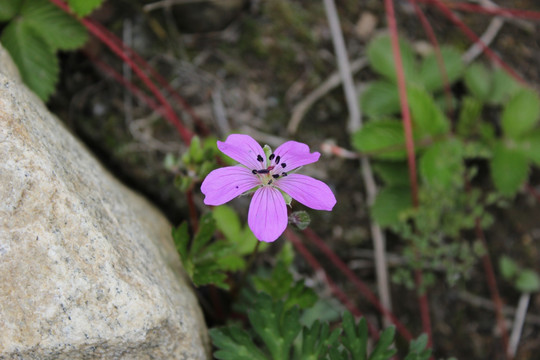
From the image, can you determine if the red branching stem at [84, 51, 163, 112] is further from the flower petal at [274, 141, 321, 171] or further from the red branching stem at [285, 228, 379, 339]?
the flower petal at [274, 141, 321, 171]

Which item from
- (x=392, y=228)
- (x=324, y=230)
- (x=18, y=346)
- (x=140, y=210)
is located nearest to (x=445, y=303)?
(x=392, y=228)

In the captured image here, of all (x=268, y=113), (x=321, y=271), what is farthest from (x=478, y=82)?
(x=321, y=271)

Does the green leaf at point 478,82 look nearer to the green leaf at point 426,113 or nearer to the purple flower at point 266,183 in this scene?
the green leaf at point 426,113

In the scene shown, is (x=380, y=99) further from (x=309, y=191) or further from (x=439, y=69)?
(x=309, y=191)

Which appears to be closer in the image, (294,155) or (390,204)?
(294,155)

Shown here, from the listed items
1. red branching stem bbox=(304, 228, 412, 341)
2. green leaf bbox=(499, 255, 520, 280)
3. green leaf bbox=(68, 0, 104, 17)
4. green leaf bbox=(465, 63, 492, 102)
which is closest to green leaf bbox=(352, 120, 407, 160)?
red branching stem bbox=(304, 228, 412, 341)

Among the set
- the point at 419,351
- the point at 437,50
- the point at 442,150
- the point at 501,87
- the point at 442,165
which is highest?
the point at 437,50
